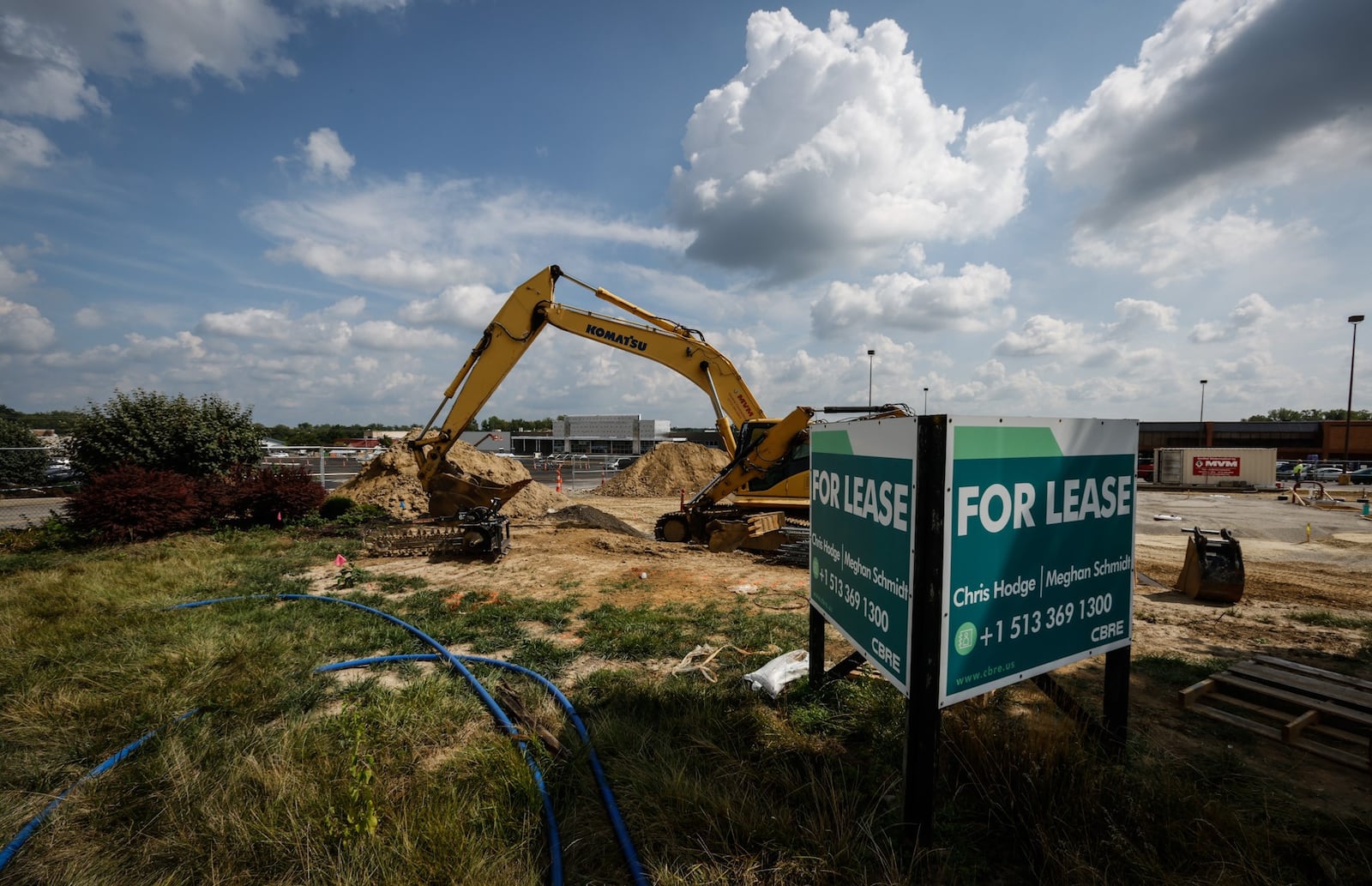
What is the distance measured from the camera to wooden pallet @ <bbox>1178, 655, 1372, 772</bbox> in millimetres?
3609

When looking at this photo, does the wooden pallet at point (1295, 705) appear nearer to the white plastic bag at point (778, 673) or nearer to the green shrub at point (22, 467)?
the white plastic bag at point (778, 673)

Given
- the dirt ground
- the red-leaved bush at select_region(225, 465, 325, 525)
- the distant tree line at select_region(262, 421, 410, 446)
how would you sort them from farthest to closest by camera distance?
1. the distant tree line at select_region(262, 421, 410, 446)
2. the red-leaved bush at select_region(225, 465, 325, 525)
3. the dirt ground

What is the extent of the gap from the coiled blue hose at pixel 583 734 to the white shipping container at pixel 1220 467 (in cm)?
4007

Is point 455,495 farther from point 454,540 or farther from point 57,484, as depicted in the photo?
point 57,484

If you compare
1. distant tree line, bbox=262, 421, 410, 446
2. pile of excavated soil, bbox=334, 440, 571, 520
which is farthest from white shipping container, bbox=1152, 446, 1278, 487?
distant tree line, bbox=262, 421, 410, 446

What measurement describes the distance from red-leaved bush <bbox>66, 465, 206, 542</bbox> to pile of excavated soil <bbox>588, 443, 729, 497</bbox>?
15.4 m

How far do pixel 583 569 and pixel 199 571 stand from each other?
5.81 metres

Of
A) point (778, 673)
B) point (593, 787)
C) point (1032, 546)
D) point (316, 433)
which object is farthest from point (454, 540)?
point (316, 433)

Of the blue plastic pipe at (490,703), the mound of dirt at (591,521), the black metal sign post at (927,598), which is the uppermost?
the black metal sign post at (927,598)

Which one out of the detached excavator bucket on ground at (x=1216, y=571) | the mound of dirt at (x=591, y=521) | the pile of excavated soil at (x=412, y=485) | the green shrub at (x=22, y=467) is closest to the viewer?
the detached excavator bucket on ground at (x=1216, y=571)

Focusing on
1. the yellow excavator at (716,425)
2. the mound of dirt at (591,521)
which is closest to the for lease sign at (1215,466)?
the yellow excavator at (716,425)

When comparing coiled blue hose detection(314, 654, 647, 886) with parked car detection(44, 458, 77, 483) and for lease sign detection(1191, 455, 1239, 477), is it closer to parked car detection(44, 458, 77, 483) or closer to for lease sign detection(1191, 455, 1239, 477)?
parked car detection(44, 458, 77, 483)

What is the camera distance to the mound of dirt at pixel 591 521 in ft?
45.2

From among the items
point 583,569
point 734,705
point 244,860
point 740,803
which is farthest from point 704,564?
point 244,860
